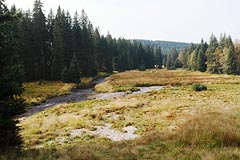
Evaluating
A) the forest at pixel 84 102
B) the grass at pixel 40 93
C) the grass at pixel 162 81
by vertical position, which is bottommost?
the grass at pixel 162 81

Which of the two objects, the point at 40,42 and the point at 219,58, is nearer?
the point at 40,42

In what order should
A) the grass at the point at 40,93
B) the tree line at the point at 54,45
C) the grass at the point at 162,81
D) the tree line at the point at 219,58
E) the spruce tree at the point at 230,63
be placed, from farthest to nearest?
the tree line at the point at 219,58, the spruce tree at the point at 230,63, the tree line at the point at 54,45, the grass at the point at 162,81, the grass at the point at 40,93

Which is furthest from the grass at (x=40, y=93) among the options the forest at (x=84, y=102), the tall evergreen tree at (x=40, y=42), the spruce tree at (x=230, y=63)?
the spruce tree at (x=230, y=63)

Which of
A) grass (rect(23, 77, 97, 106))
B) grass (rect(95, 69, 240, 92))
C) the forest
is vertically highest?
the forest

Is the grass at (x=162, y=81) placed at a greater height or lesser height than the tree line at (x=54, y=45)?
lesser

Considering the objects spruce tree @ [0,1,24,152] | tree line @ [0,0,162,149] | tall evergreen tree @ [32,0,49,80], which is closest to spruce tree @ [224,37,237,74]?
tree line @ [0,0,162,149]

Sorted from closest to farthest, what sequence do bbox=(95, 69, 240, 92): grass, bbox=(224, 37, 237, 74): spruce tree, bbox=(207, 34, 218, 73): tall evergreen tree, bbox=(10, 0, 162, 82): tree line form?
bbox=(95, 69, 240, 92): grass
bbox=(10, 0, 162, 82): tree line
bbox=(224, 37, 237, 74): spruce tree
bbox=(207, 34, 218, 73): tall evergreen tree

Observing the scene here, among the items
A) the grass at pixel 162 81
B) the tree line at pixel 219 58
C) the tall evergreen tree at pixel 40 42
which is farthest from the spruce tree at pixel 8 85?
the tree line at pixel 219 58

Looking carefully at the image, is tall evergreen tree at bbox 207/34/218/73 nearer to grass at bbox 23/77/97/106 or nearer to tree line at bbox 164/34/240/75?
tree line at bbox 164/34/240/75

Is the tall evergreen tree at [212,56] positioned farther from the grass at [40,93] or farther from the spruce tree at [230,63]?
the grass at [40,93]

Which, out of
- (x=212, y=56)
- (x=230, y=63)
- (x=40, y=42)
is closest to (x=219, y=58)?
(x=212, y=56)

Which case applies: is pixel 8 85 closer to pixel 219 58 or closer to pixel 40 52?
pixel 40 52

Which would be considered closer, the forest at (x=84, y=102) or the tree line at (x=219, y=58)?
the forest at (x=84, y=102)

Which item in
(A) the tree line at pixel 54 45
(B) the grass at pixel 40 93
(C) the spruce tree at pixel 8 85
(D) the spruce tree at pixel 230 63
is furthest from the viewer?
(D) the spruce tree at pixel 230 63
